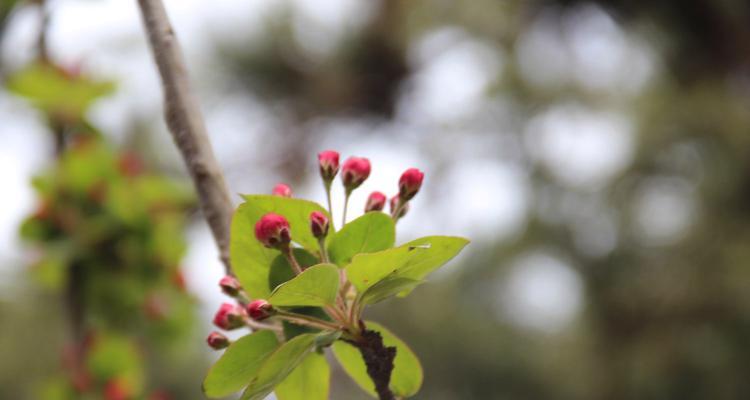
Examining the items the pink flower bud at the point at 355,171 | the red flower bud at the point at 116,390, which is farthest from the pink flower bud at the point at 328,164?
the red flower bud at the point at 116,390

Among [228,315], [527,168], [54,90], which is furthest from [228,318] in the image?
[527,168]

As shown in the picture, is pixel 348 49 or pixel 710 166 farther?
pixel 348 49

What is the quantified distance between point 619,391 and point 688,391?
24 cm

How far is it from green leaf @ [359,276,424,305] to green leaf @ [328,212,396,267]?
0.08 ft

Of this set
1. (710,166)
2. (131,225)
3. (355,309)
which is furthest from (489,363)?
(355,309)

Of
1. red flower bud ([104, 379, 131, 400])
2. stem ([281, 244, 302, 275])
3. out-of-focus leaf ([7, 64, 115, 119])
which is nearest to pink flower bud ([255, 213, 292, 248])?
stem ([281, 244, 302, 275])

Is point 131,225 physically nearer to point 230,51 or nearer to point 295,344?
point 295,344

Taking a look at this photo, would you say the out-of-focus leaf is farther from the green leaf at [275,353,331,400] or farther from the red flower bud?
the green leaf at [275,353,331,400]

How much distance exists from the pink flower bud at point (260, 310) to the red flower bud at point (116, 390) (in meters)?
0.62

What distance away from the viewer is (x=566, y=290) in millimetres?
3012

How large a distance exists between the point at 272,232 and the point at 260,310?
0.03m

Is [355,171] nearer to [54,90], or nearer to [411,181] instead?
[411,181]

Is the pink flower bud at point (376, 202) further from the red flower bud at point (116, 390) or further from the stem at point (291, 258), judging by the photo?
the red flower bud at point (116, 390)

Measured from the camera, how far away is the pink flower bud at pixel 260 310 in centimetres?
34
